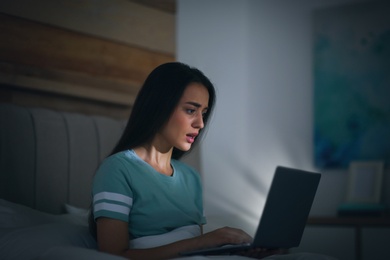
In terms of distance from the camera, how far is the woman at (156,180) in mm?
1359

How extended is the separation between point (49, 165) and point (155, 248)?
79 centimetres

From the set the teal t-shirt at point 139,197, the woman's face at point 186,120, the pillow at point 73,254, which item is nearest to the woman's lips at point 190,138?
the woman's face at point 186,120

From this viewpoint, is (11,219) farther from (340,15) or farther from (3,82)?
(340,15)

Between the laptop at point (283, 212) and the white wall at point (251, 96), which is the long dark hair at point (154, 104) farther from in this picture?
the white wall at point (251, 96)

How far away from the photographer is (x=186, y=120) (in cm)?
158

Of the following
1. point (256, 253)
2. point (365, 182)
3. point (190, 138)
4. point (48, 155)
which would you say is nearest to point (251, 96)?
point (365, 182)

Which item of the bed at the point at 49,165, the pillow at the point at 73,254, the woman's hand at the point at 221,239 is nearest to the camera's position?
the pillow at the point at 73,254

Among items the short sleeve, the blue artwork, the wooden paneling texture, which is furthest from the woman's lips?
the blue artwork

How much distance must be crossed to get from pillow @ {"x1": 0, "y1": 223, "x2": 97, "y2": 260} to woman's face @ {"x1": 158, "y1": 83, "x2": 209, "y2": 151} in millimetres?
369

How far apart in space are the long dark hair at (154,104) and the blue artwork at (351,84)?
191 centimetres

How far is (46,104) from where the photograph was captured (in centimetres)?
225

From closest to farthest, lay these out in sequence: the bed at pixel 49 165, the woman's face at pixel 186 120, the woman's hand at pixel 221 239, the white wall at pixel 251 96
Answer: the woman's hand at pixel 221 239, the woman's face at pixel 186 120, the bed at pixel 49 165, the white wall at pixel 251 96

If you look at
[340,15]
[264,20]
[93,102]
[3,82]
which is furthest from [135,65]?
[340,15]

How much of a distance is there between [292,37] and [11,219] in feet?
7.73
